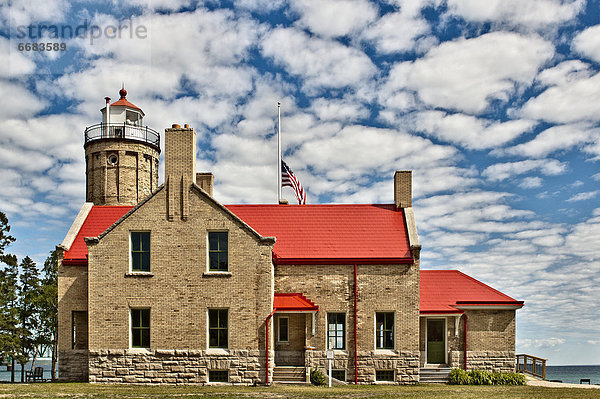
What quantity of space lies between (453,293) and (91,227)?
59.1 feet

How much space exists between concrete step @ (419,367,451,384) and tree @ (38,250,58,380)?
26.7 m

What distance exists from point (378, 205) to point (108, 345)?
14.5 metres

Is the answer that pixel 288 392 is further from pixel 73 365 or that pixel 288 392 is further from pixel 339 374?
pixel 73 365

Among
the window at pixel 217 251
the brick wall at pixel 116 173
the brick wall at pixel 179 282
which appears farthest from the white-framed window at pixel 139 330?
the brick wall at pixel 116 173

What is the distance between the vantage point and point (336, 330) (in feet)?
84.6

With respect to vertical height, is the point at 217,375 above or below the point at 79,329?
below

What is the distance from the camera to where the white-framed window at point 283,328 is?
84.1 feet

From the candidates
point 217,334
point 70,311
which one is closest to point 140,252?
point 70,311

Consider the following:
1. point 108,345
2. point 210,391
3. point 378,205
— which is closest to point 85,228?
point 108,345

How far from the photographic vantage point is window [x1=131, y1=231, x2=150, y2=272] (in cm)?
2431

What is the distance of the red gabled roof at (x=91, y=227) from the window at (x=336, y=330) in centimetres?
1131

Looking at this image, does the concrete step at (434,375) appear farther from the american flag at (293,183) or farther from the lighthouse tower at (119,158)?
the lighthouse tower at (119,158)

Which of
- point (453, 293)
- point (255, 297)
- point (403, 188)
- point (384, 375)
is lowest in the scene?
point (384, 375)

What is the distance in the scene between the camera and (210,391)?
2116cm
